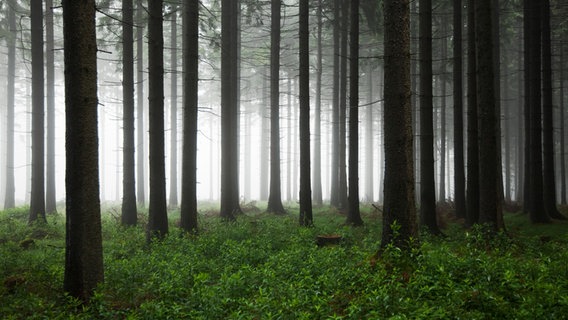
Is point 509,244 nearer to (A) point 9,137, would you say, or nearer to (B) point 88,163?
(B) point 88,163

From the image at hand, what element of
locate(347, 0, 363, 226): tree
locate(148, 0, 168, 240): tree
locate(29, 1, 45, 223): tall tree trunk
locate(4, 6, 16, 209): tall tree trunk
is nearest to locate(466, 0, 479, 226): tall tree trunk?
locate(347, 0, 363, 226): tree

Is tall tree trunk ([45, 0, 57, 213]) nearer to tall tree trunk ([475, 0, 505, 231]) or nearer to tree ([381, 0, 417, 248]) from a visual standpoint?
tree ([381, 0, 417, 248])

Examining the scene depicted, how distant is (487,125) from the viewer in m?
10.9

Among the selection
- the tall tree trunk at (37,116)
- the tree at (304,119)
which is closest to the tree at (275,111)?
the tree at (304,119)

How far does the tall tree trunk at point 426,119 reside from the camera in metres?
12.7

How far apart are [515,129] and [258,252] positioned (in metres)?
35.9

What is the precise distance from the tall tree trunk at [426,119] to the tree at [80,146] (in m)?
9.81

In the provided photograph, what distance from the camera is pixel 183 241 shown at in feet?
35.8

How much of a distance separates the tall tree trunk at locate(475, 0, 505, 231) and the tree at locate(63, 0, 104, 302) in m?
9.74

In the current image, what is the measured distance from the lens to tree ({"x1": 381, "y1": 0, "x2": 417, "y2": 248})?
24.6 feet

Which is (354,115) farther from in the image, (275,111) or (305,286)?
(305,286)

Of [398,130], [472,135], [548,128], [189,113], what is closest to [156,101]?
[189,113]

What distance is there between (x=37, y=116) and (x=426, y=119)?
48.8 feet

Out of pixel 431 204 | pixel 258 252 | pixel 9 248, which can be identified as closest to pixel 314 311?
pixel 258 252
